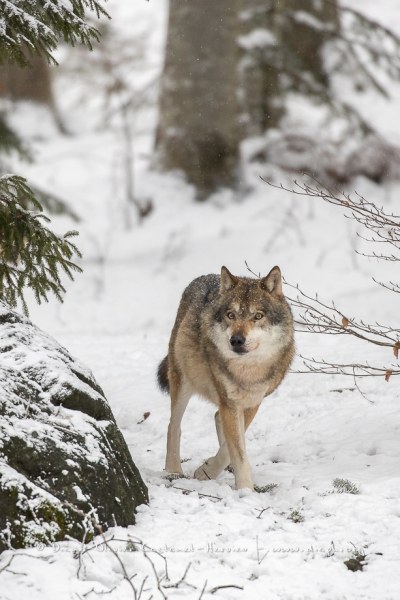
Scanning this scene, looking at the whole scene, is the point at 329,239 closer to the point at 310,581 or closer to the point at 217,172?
the point at 217,172

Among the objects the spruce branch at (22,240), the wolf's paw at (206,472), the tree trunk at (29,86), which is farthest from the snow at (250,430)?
the tree trunk at (29,86)

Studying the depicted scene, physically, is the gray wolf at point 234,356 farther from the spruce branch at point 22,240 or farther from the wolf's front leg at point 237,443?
the spruce branch at point 22,240

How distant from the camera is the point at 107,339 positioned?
11.0 meters

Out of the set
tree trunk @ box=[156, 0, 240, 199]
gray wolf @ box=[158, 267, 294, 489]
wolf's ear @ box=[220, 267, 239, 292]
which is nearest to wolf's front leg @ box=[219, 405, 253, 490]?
gray wolf @ box=[158, 267, 294, 489]

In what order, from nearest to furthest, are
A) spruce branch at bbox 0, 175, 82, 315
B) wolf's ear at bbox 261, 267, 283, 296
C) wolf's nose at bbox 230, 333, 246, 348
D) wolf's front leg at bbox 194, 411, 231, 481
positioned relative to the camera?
spruce branch at bbox 0, 175, 82, 315 → wolf's nose at bbox 230, 333, 246, 348 → wolf's ear at bbox 261, 267, 283, 296 → wolf's front leg at bbox 194, 411, 231, 481

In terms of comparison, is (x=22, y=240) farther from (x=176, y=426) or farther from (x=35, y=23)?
(x=176, y=426)

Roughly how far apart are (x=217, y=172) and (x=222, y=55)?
94.7 inches

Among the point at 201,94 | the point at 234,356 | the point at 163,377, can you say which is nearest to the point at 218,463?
the point at 234,356

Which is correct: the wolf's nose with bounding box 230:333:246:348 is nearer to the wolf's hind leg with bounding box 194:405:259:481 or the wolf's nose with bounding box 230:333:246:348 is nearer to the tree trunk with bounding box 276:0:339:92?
the wolf's hind leg with bounding box 194:405:259:481

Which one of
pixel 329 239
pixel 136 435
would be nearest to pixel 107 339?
pixel 136 435

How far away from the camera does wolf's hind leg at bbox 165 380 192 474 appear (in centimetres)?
662

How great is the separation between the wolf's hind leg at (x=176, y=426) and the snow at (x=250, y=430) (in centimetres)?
34

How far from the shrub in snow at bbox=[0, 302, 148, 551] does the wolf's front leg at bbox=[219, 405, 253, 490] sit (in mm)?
1007

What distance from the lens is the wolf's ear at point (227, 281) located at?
6.38 metres
